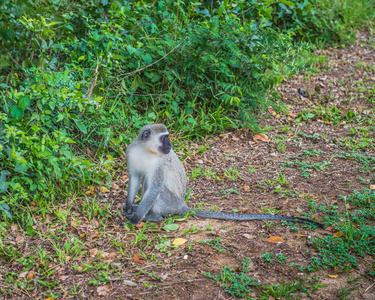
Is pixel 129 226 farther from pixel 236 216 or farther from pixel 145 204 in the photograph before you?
pixel 236 216

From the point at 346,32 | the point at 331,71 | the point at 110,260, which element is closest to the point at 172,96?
the point at 110,260

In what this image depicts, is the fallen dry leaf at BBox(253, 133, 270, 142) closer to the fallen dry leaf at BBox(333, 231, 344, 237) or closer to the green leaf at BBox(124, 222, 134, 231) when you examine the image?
the fallen dry leaf at BBox(333, 231, 344, 237)

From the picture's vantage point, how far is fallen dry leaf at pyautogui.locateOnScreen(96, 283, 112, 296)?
3.46 m

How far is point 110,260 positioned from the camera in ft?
12.7

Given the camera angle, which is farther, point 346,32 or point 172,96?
point 346,32

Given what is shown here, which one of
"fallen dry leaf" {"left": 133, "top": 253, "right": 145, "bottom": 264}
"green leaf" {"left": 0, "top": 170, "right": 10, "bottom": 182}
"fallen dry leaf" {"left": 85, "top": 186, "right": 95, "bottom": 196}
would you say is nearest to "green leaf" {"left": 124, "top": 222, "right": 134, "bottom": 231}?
"fallen dry leaf" {"left": 133, "top": 253, "right": 145, "bottom": 264}

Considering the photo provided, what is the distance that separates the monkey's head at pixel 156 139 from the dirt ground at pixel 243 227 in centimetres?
85

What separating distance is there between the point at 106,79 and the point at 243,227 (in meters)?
2.94

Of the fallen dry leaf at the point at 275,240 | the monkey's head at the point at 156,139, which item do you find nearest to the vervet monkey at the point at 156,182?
the monkey's head at the point at 156,139

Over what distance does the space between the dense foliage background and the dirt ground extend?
0.47 m

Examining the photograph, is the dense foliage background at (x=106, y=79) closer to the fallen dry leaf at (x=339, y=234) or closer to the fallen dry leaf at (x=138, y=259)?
the fallen dry leaf at (x=138, y=259)

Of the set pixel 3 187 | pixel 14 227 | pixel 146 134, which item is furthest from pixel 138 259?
pixel 3 187

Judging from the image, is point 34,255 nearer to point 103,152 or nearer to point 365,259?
point 103,152

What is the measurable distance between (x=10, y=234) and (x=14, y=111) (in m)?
1.36
